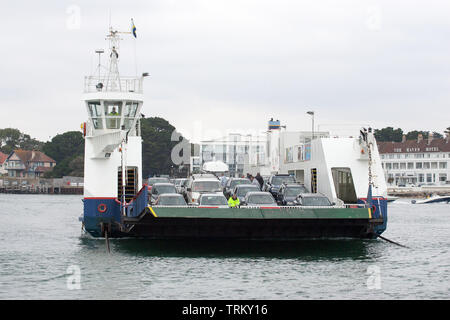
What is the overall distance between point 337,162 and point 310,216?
5.30 meters

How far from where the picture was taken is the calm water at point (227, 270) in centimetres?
1795

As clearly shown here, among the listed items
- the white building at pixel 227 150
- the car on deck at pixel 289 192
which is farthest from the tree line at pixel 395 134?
the car on deck at pixel 289 192

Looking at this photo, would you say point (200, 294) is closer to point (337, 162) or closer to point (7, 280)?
point (7, 280)

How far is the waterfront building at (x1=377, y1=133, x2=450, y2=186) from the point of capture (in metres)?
132

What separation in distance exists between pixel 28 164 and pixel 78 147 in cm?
2251

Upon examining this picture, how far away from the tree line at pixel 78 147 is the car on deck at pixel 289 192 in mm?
60267

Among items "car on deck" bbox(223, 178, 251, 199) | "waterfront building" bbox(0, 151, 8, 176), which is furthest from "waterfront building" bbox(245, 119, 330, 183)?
"waterfront building" bbox(0, 151, 8, 176)

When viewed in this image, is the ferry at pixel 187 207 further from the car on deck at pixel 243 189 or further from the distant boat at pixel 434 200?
the distant boat at pixel 434 200

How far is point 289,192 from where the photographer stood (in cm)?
3114

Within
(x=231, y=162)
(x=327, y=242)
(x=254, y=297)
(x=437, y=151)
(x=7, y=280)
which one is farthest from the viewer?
(x=437, y=151)

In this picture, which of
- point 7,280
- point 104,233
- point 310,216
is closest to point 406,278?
point 310,216

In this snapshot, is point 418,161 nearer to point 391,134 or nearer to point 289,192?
point 391,134

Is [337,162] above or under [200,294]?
above

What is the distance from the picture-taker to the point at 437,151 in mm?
131875
